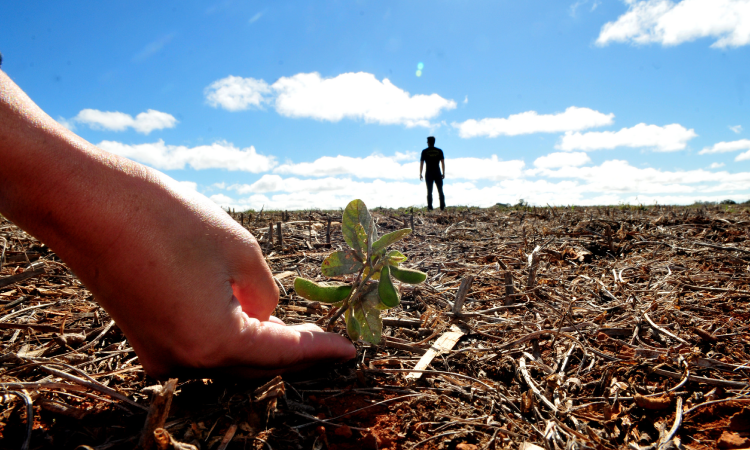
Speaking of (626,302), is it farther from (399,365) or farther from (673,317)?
(399,365)

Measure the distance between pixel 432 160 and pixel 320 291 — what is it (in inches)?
428

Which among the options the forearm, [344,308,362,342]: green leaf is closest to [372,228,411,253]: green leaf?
[344,308,362,342]: green leaf

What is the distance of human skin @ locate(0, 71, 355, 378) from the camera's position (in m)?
1.02

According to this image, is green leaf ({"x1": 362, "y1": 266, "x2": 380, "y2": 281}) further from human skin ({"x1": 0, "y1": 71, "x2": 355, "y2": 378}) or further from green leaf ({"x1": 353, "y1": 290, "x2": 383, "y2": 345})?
human skin ({"x1": 0, "y1": 71, "x2": 355, "y2": 378})

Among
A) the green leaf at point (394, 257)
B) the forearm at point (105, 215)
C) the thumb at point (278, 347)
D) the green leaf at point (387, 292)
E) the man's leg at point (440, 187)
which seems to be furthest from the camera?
the man's leg at point (440, 187)

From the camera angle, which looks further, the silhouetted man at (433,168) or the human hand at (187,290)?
the silhouetted man at (433,168)

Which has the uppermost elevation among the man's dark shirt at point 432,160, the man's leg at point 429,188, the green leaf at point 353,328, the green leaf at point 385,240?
the man's dark shirt at point 432,160

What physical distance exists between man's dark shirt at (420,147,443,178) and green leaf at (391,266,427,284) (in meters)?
10.7

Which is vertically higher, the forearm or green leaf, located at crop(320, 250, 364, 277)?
the forearm

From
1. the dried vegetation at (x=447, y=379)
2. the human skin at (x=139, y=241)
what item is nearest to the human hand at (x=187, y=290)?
the human skin at (x=139, y=241)

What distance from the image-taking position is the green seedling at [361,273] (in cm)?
148

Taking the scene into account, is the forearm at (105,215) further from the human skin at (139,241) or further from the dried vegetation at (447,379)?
the dried vegetation at (447,379)

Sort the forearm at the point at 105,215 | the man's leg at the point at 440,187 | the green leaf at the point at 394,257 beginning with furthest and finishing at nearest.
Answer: the man's leg at the point at 440,187 < the green leaf at the point at 394,257 < the forearm at the point at 105,215

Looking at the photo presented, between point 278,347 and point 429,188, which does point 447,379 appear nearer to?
point 278,347
